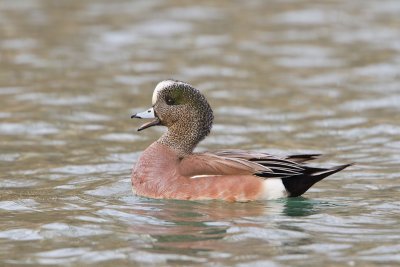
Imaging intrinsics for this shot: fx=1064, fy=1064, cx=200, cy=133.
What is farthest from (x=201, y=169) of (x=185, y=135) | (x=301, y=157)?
(x=301, y=157)

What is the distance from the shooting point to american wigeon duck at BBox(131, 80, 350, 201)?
820 cm

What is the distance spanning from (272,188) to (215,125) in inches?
137

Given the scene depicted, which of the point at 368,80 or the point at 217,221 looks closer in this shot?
the point at 217,221

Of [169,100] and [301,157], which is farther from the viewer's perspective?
[169,100]

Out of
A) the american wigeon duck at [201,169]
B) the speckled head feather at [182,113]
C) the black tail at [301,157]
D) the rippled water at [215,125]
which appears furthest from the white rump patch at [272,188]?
the speckled head feather at [182,113]

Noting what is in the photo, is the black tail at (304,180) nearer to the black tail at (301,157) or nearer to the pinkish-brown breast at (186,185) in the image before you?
the black tail at (301,157)

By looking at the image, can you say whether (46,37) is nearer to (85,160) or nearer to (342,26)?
(342,26)

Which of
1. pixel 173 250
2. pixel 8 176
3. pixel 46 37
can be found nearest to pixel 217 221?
pixel 173 250

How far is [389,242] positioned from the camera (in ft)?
22.5

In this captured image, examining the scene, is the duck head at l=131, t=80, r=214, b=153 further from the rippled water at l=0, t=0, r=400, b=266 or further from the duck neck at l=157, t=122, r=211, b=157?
the rippled water at l=0, t=0, r=400, b=266

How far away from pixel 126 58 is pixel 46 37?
1.54m

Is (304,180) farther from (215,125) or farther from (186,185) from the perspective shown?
(215,125)

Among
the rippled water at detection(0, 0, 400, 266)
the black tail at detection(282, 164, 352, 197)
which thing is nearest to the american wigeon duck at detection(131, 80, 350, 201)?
the black tail at detection(282, 164, 352, 197)

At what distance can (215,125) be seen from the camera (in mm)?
11633
